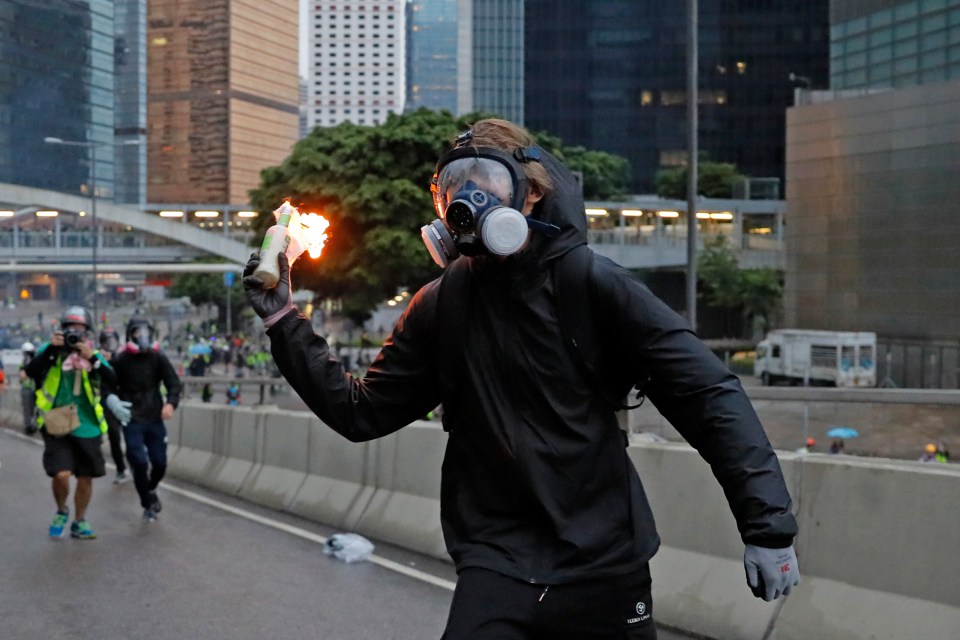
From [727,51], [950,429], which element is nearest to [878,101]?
[950,429]

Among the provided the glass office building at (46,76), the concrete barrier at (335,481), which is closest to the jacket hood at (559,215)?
the concrete barrier at (335,481)

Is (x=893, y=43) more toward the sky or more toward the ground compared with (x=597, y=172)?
more toward the sky

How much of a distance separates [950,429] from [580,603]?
6.52 m

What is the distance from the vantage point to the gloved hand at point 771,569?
10.1ft

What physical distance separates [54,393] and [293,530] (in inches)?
81.7

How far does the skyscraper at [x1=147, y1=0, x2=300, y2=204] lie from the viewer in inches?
7372

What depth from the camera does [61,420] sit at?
10125 mm

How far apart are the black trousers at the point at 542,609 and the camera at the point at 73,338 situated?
7450 mm

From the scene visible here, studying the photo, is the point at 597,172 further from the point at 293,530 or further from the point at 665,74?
the point at 293,530

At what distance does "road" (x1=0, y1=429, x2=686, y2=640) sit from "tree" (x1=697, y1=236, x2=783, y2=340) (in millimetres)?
62920

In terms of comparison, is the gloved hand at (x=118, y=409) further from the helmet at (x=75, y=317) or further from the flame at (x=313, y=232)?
the flame at (x=313, y=232)

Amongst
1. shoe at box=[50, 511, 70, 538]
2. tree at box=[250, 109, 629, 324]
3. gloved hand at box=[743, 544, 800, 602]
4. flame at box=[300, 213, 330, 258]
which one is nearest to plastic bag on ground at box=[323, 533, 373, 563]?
shoe at box=[50, 511, 70, 538]

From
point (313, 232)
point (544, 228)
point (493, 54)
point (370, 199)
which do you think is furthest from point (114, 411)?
point (493, 54)

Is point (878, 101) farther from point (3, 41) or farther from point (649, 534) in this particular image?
point (649, 534)
